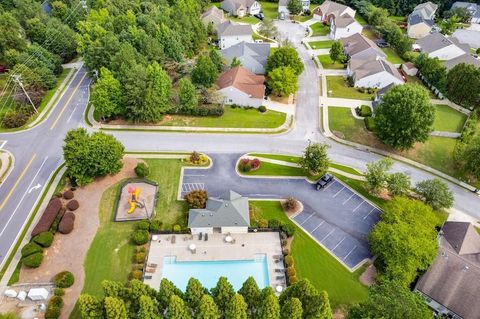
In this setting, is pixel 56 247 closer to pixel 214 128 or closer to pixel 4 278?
pixel 4 278

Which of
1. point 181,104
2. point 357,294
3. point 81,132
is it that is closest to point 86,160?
point 81,132

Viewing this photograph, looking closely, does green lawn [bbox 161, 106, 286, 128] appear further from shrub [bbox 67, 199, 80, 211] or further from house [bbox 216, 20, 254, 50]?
house [bbox 216, 20, 254, 50]

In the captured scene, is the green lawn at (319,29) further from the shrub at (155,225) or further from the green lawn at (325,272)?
the shrub at (155,225)

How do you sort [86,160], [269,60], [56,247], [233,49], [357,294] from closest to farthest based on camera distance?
[357,294], [56,247], [86,160], [269,60], [233,49]

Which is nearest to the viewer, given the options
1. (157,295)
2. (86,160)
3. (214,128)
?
(157,295)

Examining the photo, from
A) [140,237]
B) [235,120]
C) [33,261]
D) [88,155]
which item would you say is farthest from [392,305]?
[88,155]

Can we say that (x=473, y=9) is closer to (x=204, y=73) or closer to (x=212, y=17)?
(x=212, y=17)

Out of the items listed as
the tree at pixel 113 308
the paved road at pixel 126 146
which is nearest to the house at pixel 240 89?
the paved road at pixel 126 146
